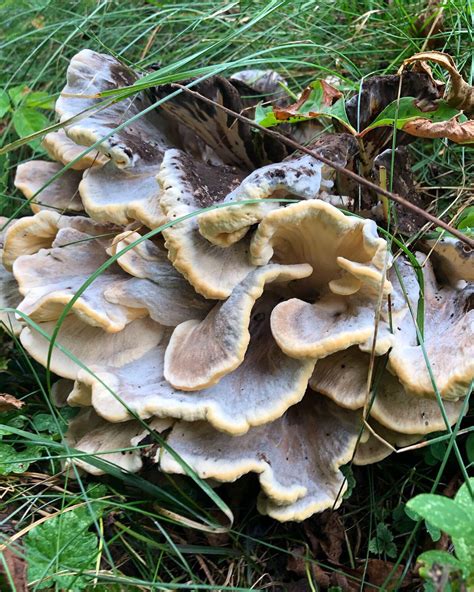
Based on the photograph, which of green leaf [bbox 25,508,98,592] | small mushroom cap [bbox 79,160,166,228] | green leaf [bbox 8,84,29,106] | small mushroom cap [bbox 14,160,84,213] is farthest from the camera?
green leaf [bbox 8,84,29,106]

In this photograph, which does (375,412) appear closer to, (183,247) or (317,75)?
(183,247)

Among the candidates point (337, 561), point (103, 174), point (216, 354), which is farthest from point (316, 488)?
point (103, 174)

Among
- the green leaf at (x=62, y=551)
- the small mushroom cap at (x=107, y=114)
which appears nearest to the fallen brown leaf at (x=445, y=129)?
the small mushroom cap at (x=107, y=114)

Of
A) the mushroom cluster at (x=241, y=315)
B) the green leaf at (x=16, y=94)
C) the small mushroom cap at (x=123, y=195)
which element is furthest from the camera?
the green leaf at (x=16, y=94)

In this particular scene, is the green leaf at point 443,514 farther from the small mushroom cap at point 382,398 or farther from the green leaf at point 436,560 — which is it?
the small mushroom cap at point 382,398

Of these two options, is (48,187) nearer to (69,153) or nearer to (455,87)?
(69,153)

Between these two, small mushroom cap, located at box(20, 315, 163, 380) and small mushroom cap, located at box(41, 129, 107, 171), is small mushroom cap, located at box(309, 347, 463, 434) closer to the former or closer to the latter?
small mushroom cap, located at box(20, 315, 163, 380)

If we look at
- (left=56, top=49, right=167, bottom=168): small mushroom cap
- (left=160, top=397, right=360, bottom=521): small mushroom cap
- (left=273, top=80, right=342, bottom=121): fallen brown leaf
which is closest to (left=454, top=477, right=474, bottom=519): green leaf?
(left=160, top=397, right=360, bottom=521): small mushroom cap
